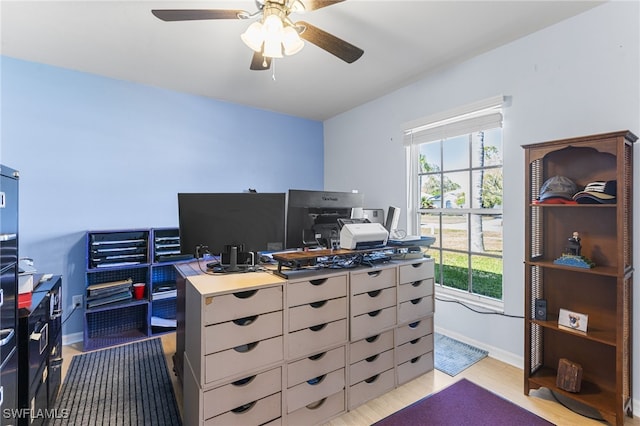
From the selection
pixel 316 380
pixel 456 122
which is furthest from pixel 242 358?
pixel 456 122

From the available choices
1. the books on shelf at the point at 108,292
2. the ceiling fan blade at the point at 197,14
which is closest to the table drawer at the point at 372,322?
the ceiling fan blade at the point at 197,14

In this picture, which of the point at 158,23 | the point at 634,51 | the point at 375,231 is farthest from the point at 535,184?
the point at 158,23

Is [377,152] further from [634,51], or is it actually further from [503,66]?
[634,51]

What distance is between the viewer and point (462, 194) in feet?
9.27

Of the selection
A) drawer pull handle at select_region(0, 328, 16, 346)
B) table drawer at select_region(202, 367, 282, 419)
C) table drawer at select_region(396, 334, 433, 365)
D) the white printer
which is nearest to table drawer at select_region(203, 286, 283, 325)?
table drawer at select_region(202, 367, 282, 419)

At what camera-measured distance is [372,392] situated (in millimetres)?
1947

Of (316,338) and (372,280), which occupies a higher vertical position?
(372,280)

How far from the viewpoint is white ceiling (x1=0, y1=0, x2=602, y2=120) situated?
6.43 ft

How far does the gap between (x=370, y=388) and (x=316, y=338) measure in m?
0.58

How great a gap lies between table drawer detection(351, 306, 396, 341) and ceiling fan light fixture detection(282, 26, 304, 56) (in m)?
1.61

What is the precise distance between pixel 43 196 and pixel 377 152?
10.7 feet

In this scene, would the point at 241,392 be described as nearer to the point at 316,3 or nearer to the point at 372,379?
the point at 372,379

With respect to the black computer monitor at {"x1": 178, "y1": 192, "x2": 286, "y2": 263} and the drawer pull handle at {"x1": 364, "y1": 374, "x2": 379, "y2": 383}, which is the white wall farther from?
the black computer monitor at {"x1": 178, "y1": 192, "x2": 286, "y2": 263}

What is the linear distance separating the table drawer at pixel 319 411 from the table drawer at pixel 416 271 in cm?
82
